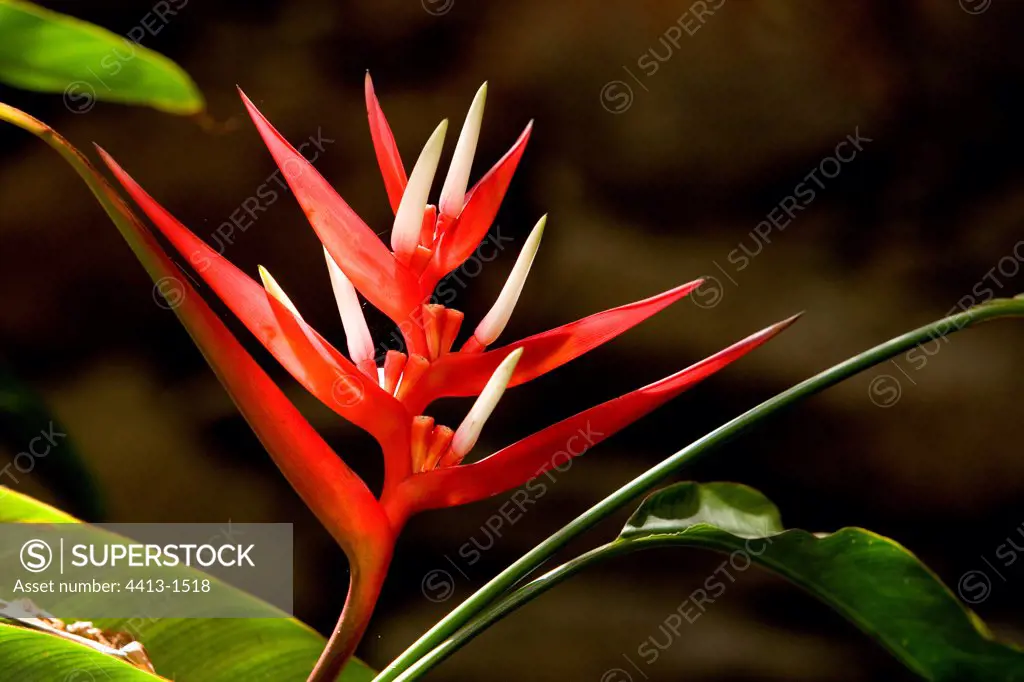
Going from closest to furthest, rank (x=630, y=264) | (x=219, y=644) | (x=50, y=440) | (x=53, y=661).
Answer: (x=53, y=661), (x=219, y=644), (x=50, y=440), (x=630, y=264)

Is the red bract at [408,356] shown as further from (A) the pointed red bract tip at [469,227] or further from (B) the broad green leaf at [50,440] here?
(B) the broad green leaf at [50,440]

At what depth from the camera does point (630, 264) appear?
1169mm

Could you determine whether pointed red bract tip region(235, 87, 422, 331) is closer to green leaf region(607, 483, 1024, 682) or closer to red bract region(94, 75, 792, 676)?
red bract region(94, 75, 792, 676)

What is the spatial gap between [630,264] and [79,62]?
0.76 meters

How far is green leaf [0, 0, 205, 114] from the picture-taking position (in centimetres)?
54

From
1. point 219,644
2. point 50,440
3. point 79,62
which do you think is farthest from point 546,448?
point 50,440

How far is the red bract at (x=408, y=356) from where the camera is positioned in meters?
0.41

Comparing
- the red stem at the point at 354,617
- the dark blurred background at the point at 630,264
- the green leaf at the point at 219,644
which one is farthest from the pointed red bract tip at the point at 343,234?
the dark blurred background at the point at 630,264

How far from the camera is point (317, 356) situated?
0.41 metres

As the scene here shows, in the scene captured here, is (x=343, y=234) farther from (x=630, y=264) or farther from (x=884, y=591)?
(x=630, y=264)

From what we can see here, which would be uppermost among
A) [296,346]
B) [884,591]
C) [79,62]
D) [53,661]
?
[79,62]

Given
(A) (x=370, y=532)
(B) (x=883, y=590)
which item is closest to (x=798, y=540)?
(B) (x=883, y=590)

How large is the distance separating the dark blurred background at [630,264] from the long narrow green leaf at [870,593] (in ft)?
2.37

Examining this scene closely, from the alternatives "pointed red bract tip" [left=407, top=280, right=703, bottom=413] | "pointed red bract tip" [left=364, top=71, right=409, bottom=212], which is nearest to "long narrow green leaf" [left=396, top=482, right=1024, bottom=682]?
"pointed red bract tip" [left=407, top=280, right=703, bottom=413]
